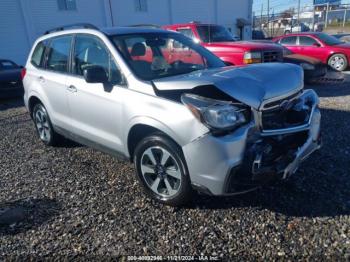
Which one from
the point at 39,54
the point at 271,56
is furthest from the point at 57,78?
the point at 271,56

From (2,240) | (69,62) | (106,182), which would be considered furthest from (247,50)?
(2,240)

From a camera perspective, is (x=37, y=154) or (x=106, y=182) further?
(x=37, y=154)

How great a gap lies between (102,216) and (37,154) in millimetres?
2437

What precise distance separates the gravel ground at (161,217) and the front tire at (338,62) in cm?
899

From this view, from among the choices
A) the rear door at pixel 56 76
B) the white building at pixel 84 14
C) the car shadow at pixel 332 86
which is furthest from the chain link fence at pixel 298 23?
the rear door at pixel 56 76

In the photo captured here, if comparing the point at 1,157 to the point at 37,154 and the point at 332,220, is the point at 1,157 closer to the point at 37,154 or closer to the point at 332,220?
the point at 37,154

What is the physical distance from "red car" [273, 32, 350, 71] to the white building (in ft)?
42.4

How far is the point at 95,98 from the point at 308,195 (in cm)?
263

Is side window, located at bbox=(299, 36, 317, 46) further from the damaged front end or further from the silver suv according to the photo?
the damaged front end

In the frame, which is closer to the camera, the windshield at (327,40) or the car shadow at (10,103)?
the car shadow at (10,103)

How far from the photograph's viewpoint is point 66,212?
3363 millimetres

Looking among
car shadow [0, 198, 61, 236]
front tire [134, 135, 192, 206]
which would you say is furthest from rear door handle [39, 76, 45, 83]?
front tire [134, 135, 192, 206]

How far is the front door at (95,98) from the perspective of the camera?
11.6ft

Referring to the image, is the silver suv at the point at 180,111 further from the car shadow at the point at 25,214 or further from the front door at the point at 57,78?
the car shadow at the point at 25,214
